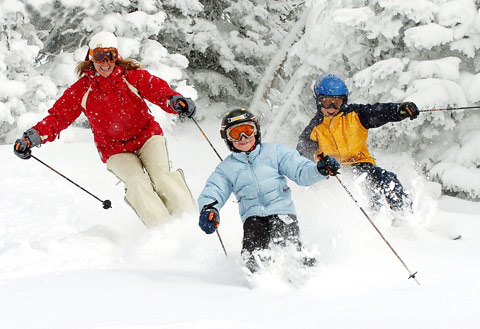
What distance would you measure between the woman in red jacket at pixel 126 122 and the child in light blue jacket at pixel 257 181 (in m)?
1.10

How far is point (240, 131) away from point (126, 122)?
1.84 m

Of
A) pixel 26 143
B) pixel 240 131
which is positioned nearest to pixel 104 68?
pixel 26 143

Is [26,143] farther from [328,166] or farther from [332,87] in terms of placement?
[332,87]

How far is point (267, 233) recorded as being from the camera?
14.4 feet

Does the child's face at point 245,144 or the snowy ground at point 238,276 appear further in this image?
the child's face at point 245,144

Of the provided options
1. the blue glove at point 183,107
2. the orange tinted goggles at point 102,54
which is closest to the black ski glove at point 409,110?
the blue glove at point 183,107

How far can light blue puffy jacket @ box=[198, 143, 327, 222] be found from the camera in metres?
4.48

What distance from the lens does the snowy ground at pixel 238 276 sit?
273 cm

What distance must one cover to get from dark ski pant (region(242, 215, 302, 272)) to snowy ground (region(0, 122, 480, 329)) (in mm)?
213

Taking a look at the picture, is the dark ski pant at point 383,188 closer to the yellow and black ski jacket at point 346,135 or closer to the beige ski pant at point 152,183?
the yellow and black ski jacket at point 346,135

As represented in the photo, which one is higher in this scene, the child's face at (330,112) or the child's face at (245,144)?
the child's face at (245,144)

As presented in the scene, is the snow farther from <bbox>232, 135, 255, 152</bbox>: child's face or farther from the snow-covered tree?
<bbox>232, 135, 255, 152</bbox>: child's face

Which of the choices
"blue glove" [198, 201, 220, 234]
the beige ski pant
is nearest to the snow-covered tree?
the beige ski pant

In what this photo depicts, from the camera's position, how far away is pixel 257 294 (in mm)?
3533
